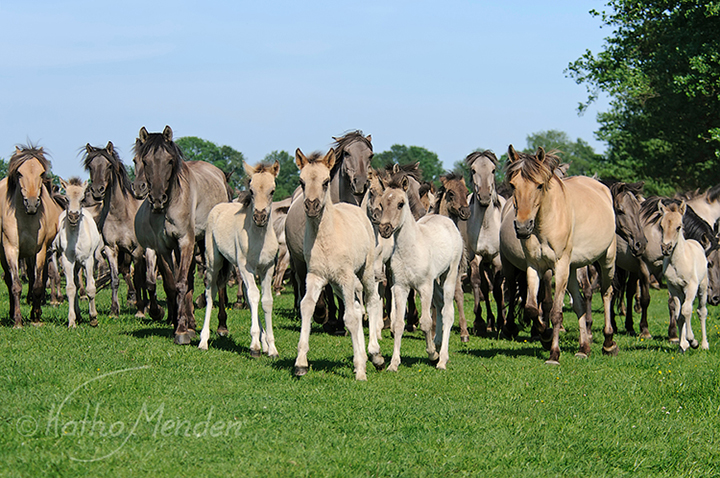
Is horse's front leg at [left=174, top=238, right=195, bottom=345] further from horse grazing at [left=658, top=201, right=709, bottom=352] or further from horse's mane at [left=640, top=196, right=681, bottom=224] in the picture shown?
horse's mane at [left=640, top=196, right=681, bottom=224]

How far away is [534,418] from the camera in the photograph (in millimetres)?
6820

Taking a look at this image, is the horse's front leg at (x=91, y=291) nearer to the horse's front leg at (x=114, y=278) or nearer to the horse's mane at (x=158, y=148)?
the horse's front leg at (x=114, y=278)

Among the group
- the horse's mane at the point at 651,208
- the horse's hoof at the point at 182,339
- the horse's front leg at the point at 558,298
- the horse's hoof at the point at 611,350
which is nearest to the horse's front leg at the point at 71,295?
the horse's hoof at the point at 182,339

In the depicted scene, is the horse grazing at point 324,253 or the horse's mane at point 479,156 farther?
the horse's mane at point 479,156

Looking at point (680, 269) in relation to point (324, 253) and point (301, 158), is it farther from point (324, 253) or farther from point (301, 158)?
point (301, 158)

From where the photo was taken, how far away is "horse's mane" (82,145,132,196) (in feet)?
43.2

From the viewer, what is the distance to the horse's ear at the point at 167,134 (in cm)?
1097

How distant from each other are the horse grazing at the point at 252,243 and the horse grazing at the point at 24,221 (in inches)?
137

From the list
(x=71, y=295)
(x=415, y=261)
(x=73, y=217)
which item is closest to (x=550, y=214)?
(x=415, y=261)

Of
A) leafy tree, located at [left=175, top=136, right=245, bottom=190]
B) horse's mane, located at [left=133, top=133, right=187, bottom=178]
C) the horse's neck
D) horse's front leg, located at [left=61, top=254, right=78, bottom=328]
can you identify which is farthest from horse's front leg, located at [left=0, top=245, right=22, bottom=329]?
leafy tree, located at [left=175, top=136, right=245, bottom=190]

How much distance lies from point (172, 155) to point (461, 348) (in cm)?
537

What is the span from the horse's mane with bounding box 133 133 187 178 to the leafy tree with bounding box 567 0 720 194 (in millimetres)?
19351

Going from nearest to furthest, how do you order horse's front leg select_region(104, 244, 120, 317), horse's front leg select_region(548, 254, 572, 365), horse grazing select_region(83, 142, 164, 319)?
horse's front leg select_region(548, 254, 572, 365) → horse grazing select_region(83, 142, 164, 319) → horse's front leg select_region(104, 244, 120, 317)

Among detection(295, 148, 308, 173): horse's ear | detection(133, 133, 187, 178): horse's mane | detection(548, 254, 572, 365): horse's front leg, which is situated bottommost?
detection(548, 254, 572, 365): horse's front leg
